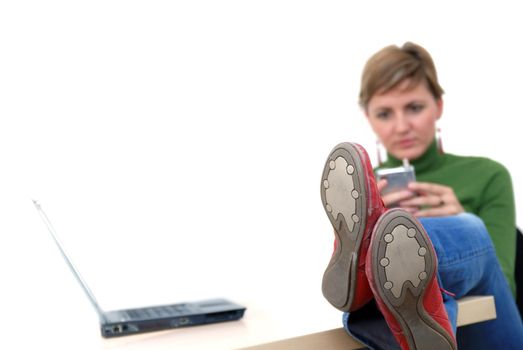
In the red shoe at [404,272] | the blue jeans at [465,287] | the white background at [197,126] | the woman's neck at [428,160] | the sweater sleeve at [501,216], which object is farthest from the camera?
the woman's neck at [428,160]

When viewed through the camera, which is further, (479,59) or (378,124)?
(479,59)

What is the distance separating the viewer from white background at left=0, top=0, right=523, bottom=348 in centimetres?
166

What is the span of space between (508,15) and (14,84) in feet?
6.21

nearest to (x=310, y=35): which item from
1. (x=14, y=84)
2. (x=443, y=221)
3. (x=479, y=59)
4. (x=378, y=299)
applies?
(x=479, y=59)

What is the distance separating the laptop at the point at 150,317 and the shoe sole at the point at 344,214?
0.21 meters

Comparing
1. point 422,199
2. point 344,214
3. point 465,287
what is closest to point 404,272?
point 344,214

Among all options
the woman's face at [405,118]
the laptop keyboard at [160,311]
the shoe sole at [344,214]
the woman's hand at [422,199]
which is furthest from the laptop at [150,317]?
the woman's face at [405,118]

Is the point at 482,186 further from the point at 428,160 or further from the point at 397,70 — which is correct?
the point at 397,70

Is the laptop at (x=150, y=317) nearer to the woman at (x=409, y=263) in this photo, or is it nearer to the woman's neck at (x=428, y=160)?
the woman at (x=409, y=263)

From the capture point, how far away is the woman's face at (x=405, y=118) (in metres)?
1.73

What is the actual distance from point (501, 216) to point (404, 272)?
938 millimetres

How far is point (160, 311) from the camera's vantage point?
105cm

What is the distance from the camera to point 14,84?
166 cm

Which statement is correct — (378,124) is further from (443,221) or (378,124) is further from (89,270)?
(89,270)
